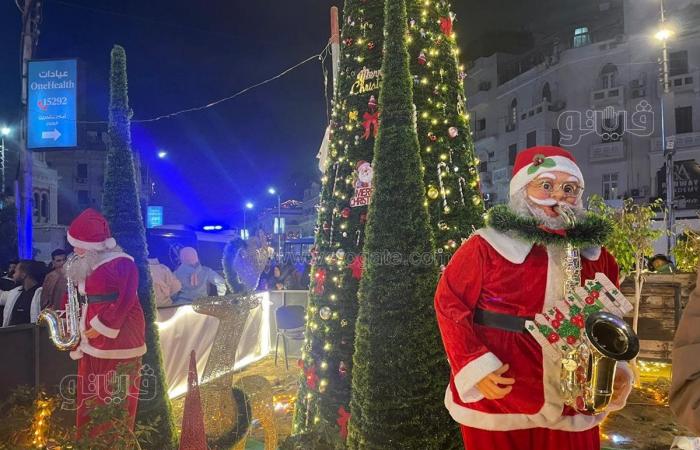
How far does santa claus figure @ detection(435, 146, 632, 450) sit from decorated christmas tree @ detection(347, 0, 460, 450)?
48 cm

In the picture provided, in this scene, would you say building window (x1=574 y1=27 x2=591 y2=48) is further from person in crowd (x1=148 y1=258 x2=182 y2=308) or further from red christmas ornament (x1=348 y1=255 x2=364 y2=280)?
red christmas ornament (x1=348 y1=255 x2=364 y2=280)

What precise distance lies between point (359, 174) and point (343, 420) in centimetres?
196

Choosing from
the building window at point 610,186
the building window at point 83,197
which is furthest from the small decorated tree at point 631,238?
the building window at point 83,197

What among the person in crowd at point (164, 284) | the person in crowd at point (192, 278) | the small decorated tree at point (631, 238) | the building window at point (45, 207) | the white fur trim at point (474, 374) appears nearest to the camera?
the white fur trim at point (474, 374)

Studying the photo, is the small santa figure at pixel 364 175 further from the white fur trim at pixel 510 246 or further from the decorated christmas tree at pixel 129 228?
the decorated christmas tree at pixel 129 228

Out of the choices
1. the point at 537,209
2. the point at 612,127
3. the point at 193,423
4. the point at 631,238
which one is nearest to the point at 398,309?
the point at 537,209

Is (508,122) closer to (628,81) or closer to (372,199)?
(628,81)

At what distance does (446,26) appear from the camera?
Result: 4.30 m

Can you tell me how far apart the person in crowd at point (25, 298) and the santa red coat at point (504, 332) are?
228 inches

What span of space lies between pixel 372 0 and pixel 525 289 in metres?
2.91

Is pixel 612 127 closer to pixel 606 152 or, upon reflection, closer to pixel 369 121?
pixel 606 152

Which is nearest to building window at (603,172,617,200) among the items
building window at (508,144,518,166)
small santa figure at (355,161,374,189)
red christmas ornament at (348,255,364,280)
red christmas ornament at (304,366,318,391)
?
building window at (508,144,518,166)

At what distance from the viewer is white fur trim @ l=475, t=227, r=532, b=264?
8.41ft

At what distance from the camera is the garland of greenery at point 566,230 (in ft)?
8.42
